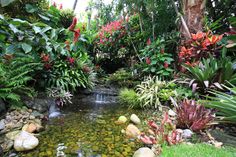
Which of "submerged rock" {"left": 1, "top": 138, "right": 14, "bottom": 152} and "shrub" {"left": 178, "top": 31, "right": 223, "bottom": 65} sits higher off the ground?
"shrub" {"left": 178, "top": 31, "right": 223, "bottom": 65}

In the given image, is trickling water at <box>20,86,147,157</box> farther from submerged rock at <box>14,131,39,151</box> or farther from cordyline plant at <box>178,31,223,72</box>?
cordyline plant at <box>178,31,223,72</box>

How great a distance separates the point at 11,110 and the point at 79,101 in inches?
87.4

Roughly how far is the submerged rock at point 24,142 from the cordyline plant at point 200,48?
133 inches

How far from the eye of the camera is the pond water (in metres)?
2.70

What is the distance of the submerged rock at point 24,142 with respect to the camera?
2.65 meters

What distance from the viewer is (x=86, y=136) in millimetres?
3219

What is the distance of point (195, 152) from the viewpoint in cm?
220

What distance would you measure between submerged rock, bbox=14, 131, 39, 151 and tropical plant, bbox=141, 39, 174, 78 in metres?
3.63

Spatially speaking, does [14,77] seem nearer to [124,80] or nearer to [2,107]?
[2,107]

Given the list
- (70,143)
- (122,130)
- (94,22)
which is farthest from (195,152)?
(94,22)

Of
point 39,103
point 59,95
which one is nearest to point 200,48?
point 59,95

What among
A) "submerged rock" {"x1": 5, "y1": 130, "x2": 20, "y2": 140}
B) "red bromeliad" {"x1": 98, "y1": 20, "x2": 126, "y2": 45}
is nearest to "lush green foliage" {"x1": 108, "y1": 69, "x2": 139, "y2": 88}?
"red bromeliad" {"x1": 98, "y1": 20, "x2": 126, "y2": 45}

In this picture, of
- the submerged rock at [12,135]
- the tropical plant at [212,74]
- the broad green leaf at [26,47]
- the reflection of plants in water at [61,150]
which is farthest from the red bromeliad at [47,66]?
the tropical plant at [212,74]

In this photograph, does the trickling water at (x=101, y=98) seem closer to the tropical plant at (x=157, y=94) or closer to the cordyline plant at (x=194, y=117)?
the tropical plant at (x=157, y=94)
